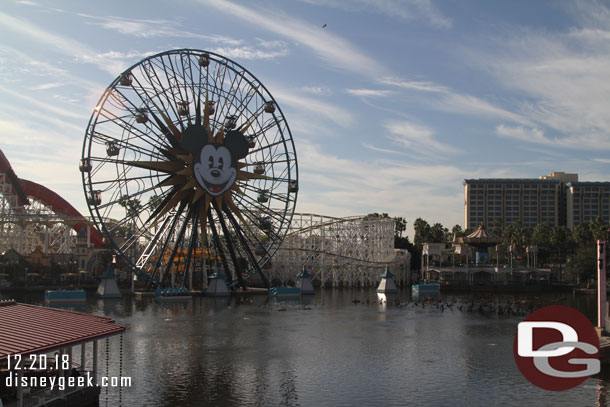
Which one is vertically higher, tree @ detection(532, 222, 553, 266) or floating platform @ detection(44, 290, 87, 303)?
tree @ detection(532, 222, 553, 266)

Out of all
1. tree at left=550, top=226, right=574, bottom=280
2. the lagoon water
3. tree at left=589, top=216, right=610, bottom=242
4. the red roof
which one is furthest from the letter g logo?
tree at left=550, top=226, right=574, bottom=280

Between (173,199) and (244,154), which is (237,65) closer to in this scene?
(244,154)

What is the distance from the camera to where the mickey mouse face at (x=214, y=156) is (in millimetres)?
67250

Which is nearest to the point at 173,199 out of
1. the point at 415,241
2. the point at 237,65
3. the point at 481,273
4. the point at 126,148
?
the point at 126,148

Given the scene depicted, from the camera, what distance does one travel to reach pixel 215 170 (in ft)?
226

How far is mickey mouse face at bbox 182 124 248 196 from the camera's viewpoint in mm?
67250

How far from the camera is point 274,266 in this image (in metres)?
99.3

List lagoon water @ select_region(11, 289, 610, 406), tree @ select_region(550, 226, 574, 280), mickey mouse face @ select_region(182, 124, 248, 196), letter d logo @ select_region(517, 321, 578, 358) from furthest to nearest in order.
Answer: tree @ select_region(550, 226, 574, 280) → mickey mouse face @ select_region(182, 124, 248, 196) → letter d logo @ select_region(517, 321, 578, 358) → lagoon water @ select_region(11, 289, 610, 406)

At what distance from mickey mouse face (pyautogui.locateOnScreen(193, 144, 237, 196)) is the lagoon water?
14.3m

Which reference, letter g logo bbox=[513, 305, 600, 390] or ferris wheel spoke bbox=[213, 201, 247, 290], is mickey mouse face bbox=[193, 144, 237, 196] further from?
letter g logo bbox=[513, 305, 600, 390]

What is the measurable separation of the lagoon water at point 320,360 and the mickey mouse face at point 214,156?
14.6 m

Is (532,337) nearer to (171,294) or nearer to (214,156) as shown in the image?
(214,156)

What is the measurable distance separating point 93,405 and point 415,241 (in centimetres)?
11519

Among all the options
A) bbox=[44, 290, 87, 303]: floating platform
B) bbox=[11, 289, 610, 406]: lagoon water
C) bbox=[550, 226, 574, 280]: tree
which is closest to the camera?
bbox=[11, 289, 610, 406]: lagoon water
